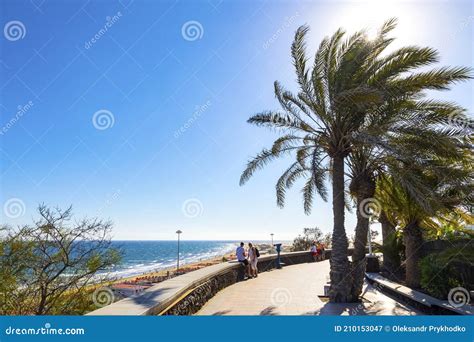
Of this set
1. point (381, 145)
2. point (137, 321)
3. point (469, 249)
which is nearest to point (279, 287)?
point (469, 249)

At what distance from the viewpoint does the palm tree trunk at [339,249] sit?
33.6ft

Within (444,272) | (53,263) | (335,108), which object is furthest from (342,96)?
(53,263)

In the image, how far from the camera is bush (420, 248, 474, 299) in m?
9.22

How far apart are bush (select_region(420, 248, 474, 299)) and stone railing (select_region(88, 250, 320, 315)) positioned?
5.78 meters

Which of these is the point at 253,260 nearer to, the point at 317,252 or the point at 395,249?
the point at 395,249

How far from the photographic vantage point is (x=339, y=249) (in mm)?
10477

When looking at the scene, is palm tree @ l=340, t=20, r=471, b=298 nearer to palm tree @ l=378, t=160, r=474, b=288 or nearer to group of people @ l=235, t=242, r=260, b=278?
palm tree @ l=378, t=160, r=474, b=288

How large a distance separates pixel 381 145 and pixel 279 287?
Answer: 6.66 m

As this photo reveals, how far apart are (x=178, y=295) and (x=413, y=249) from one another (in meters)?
8.76

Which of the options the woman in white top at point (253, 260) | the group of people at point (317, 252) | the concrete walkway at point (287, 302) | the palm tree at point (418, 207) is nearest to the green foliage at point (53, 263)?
the concrete walkway at point (287, 302)

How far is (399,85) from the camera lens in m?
9.53

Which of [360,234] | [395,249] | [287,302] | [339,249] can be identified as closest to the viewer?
[287,302]

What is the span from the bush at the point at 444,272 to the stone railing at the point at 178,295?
228 inches

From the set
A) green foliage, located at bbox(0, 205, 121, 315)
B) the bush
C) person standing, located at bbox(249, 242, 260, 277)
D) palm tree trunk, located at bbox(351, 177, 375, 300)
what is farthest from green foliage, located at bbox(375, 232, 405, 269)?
green foliage, located at bbox(0, 205, 121, 315)
